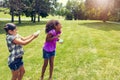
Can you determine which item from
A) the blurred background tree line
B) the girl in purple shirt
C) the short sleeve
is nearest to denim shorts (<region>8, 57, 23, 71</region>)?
the short sleeve

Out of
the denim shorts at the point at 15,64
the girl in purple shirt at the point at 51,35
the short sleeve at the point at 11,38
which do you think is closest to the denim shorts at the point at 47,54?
the girl in purple shirt at the point at 51,35

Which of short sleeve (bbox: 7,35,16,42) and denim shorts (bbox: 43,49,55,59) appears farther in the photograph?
denim shorts (bbox: 43,49,55,59)

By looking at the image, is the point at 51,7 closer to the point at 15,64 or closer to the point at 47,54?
the point at 47,54

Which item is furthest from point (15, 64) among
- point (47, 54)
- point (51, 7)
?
point (51, 7)

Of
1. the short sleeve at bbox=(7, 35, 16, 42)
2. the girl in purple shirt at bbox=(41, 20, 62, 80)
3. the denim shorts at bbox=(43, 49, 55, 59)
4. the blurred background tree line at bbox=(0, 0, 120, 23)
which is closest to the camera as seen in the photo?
the short sleeve at bbox=(7, 35, 16, 42)

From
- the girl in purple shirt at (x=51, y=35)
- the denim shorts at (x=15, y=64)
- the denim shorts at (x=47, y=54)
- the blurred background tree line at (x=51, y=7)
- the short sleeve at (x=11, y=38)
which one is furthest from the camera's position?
the blurred background tree line at (x=51, y=7)

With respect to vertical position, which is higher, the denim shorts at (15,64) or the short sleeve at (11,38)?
the short sleeve at (11,38)

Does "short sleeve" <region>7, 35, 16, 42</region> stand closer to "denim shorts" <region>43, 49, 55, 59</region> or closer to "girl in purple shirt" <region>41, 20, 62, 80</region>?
"girl in purple shirt" <region>41, 20, 62, 80</region>

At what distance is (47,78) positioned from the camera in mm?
7395

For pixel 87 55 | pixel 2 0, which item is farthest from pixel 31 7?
pixel 87 55

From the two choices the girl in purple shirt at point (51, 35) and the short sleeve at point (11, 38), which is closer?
the short sleeve at point (11, 38)

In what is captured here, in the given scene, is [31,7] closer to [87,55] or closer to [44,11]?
[44,11]

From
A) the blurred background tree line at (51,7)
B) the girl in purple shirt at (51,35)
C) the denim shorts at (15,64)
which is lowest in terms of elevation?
the denim shorts at (15,64)

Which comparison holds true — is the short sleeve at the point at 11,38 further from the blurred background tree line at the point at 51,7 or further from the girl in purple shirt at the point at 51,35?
the blurred background tree line at the point at 51,7
